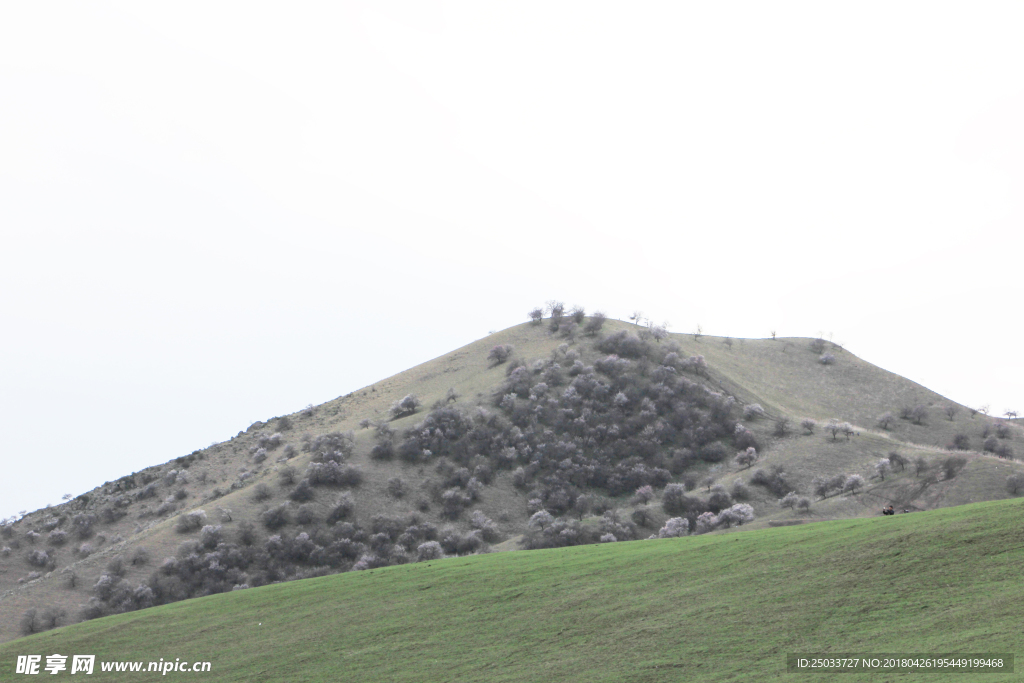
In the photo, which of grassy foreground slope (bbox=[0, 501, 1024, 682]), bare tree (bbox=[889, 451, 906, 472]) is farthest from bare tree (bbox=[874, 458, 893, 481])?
A: grassy foreground slope (bbox=[0, 501, 1024, 682])

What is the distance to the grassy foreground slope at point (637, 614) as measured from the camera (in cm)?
1772

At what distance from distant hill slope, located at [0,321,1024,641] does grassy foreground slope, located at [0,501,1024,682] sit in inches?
781

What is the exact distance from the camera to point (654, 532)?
178 ft

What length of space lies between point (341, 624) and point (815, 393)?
76440mm

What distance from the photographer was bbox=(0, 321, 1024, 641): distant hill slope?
50.9 m

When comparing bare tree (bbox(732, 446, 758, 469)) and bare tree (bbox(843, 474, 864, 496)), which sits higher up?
bare tree (bbox(732, 446, 758, 469))

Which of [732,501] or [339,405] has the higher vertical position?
[339,405]

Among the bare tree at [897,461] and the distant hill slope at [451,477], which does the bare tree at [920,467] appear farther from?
the bare tree at [897,461]

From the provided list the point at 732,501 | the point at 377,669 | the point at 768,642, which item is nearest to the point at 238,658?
the point at 377,669

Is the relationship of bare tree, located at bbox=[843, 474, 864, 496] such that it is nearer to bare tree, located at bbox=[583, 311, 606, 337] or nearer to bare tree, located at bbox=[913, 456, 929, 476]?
bare tree, located at bbox=[913, 456, 929, 476]

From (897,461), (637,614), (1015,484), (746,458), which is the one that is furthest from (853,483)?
(637,614)

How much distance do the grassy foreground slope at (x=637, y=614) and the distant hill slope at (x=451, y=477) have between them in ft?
65.0

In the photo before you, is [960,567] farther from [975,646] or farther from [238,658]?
[238,658]

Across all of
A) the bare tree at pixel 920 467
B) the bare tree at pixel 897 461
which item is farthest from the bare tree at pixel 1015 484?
the bare tree at pixel 897 461
